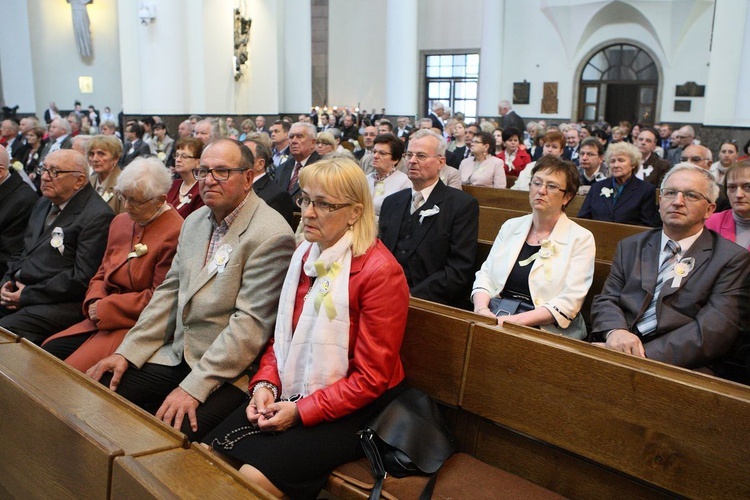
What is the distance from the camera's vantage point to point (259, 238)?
8.96ft

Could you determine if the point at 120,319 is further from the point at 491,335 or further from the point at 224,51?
the point at 224,51

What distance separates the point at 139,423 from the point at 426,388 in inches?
45.1

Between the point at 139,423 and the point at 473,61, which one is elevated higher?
the point at 473,61

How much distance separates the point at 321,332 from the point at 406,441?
47cm

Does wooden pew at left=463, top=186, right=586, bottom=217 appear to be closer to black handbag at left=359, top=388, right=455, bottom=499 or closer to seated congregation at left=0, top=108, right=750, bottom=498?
seated congregation at left=0, top=108, right=750, bottom=498

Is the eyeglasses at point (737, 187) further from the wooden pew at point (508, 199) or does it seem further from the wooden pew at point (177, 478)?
the wooden pew at point (177, 478)

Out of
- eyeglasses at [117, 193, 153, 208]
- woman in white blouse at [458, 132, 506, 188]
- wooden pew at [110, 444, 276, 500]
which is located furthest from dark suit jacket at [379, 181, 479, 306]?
woman in white blouse at [458, 132, 506, 188]

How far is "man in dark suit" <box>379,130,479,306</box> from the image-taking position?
367cm

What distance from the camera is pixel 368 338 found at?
2281 mm

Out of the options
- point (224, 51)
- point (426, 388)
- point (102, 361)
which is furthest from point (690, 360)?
point (224, 51)

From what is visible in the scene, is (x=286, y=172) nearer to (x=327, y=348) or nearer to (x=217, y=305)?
(x=217, y=305)

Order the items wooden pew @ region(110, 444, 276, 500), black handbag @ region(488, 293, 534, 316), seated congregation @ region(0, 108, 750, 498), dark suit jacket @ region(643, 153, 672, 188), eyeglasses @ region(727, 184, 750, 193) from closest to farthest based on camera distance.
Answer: wooden pew @ region(110, 444, 276, 500) < seated congregation @ region(0, 108, 750, 498) < black handbag @ region(488, 293, 534, 316) < eyeglasses @ region(727, 184, 750, 193) < dark suit jacket @ region(643, 153, 672, 188)

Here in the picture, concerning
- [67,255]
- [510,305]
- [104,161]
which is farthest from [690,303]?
[104,161]

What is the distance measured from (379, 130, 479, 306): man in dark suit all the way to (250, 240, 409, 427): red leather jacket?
128 centimetres
